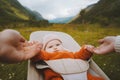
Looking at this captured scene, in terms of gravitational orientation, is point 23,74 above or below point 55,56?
below

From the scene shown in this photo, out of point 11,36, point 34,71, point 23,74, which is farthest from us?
point 23,74

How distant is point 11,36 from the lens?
366cm

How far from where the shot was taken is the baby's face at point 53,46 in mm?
4992

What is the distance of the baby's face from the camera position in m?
4.99

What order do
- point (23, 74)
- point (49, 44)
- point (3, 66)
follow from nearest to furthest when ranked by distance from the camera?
point (49, 44) < point (23, 74) < point (3, 66)

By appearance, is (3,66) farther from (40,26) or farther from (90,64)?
(40,26)

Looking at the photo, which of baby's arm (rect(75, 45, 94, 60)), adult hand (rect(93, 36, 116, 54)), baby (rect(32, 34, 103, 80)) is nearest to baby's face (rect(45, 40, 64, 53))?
baby (rect(32, 34, 103, 80))

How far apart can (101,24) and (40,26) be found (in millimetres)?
3679

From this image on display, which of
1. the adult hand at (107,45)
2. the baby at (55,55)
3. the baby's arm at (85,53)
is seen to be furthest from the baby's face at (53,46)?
the adult hand at (107,45)

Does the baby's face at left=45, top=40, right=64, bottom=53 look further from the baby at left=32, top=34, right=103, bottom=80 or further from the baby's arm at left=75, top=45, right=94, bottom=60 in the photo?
the baby's arm at left=75, top=45, right=94, bottom=60

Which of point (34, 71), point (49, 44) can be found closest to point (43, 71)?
point (34, 71)

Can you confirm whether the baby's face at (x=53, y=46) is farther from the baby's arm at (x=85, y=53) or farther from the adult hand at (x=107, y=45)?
the adult hand at (x=107, y=45)

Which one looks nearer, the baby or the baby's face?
the baby

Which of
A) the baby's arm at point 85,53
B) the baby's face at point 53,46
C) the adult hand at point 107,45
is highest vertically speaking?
the adult hand at point 107,45
